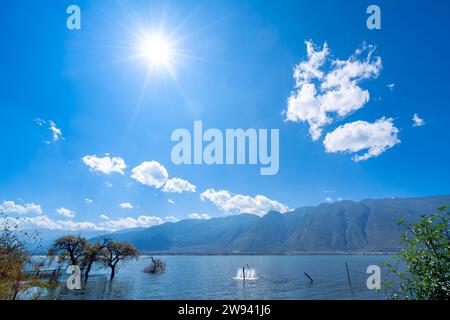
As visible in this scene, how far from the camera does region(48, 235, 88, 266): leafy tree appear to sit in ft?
153

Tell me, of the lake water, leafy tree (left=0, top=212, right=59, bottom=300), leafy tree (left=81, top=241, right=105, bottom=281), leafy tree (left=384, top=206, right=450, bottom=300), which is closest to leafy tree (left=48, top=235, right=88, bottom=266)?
leafy tree (left=81, top=241, right=105, bottom=281)

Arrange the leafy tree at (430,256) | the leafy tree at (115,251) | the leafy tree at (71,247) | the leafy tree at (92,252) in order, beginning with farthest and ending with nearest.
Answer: the leafy tree at (115,251)
the leafy tree at (92,252)
the leafy tree at (71,247)
the leafy tree at (430,256)

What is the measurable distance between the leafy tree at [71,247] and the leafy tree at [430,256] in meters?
51.6

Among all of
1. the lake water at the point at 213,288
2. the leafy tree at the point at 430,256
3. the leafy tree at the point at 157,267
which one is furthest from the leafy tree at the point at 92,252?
the leafy tree at the point at 430,256

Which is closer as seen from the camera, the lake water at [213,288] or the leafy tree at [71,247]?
the leafy tree at [71,247]

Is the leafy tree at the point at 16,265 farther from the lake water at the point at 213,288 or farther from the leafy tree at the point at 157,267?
the leafy tree at the point at 157,267

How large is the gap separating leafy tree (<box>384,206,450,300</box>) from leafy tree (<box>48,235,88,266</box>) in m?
51.6

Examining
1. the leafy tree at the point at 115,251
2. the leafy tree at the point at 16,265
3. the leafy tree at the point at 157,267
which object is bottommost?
the leafy tree at the point at 157,267

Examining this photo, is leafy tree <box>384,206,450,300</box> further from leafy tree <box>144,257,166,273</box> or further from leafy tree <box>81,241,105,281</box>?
leafy tree <box>144,257,166,273</box>

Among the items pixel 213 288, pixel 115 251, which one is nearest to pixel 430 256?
pixel 115 251

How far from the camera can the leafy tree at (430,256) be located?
4623 millimetres
